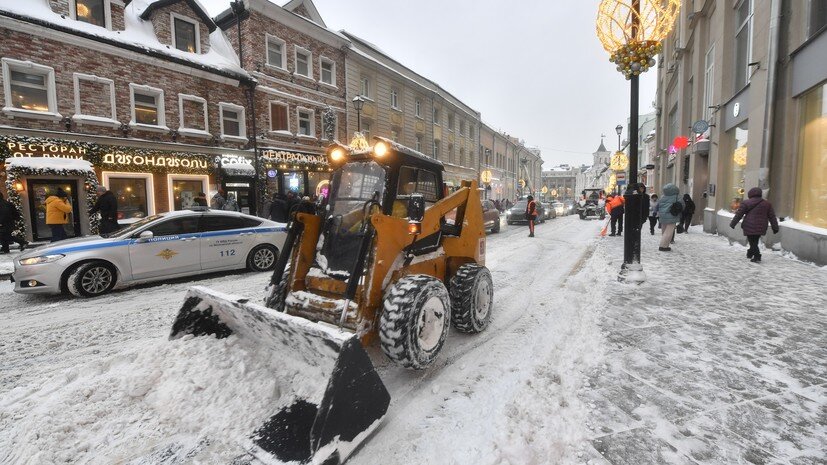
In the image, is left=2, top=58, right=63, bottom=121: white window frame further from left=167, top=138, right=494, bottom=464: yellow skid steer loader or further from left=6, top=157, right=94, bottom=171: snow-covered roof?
left=167, top=138, right=494, bottom=464: yellow skid steer loader

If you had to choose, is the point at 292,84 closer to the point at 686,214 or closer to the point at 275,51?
the point at 275,51

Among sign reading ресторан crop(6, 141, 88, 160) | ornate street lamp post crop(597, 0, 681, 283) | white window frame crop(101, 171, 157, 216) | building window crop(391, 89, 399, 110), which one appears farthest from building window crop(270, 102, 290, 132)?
ornate street lamp post crop(597, 0, 681, 283)

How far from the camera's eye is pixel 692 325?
Result: 440 centimetres

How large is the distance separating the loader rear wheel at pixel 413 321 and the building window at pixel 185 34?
61.8 feet

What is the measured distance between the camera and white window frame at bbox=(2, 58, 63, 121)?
1166cm

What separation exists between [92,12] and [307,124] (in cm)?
947

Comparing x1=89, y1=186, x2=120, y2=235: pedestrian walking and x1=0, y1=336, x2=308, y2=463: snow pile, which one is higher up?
x1=89, y1=186, x2=120, y2=235: pedestrian walking

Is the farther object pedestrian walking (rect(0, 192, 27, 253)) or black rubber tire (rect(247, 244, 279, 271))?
pedestrian walking (rect(0, 192, 27, 253))

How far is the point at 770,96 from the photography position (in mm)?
9039

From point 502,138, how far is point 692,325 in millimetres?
47149

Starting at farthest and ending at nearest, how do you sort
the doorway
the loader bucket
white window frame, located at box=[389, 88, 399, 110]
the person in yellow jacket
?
white window frame, located at box=[389, 88, 399, 110] → the doorway → the person in yellow jacket → the loader bucket

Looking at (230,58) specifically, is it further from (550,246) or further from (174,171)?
→ (550,246)

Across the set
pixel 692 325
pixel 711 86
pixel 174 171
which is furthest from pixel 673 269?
pixel 174 171

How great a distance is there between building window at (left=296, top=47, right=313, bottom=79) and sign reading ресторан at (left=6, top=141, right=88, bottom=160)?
10.8m
